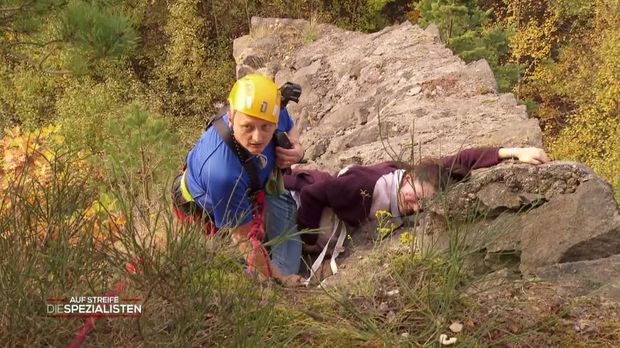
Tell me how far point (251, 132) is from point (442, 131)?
2165mm

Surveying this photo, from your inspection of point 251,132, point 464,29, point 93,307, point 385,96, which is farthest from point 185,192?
point 464,29

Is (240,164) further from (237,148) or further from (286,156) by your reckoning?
(286,156)

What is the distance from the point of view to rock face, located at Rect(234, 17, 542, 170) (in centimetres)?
504

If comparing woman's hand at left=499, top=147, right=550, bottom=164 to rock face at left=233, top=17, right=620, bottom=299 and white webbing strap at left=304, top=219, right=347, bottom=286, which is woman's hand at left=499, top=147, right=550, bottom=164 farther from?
white webbing strap at left=304, top=219, right=347, bottom=286

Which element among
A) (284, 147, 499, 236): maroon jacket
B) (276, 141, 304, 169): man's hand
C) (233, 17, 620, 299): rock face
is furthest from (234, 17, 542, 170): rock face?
(276, 141, 304, 169): man's hand

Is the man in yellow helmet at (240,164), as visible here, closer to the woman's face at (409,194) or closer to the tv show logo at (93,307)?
the woman's face at (409,194)

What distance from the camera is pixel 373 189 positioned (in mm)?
3865

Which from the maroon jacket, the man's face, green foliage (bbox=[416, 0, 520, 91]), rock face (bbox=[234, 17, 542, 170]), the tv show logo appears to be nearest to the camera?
the tv show logo

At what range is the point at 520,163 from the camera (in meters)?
3.75

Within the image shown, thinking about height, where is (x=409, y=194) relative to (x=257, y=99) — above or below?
below

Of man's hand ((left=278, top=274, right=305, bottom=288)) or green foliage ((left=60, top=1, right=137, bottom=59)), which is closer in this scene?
man's hand ((left=278, top=274, right=305, bottom=288))

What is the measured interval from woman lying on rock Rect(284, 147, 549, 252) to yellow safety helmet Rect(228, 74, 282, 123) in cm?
65

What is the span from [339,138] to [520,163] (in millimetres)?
3052

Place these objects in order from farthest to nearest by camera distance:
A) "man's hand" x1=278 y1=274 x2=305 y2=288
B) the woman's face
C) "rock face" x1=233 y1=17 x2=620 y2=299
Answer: the woman's face → "rock face" x1=233 y1=17 x2=620 y2=299 → "man's hand" x1=278 y1=274 x2=305 y2=288
